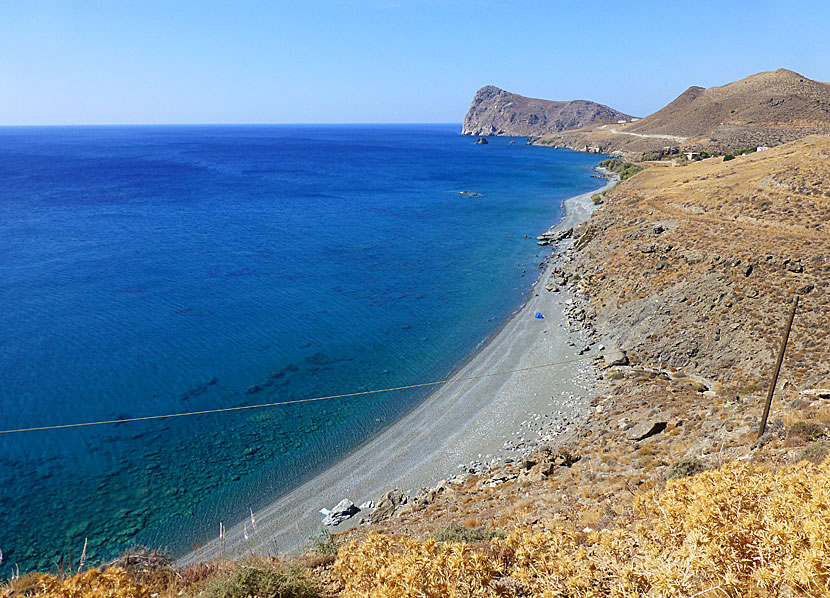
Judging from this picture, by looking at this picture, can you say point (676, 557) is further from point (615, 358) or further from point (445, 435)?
point (615, 358)

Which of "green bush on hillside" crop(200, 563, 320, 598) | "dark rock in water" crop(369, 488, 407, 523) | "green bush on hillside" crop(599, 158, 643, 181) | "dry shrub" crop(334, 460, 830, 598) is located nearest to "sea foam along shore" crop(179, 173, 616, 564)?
"dark rock in water" crop(369, 488, 407, 523)

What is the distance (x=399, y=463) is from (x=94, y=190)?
89699 mm

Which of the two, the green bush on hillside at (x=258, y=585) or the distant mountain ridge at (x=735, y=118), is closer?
the green bush on hillside at (x=258, y=585)

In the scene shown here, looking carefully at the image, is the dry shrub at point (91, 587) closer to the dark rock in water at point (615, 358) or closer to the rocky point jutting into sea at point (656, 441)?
the rocky point jutting into sea at point (656, 441)

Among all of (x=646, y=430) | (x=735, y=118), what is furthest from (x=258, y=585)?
(x=735, y=118)

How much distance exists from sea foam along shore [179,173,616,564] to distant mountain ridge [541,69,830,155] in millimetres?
94222

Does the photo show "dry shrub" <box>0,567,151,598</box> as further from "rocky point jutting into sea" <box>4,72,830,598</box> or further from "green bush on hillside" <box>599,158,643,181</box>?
"green bush on hillside" <box>599,158,643,181</box>

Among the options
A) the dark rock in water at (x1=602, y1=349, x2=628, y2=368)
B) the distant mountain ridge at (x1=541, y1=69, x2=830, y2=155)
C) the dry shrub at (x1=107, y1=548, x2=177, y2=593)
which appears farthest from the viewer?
the distant mountain ridge at (x1=541, y1=69, x2=830, y2=155)

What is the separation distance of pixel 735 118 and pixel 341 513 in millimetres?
141070

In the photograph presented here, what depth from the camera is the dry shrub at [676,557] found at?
5.68 m

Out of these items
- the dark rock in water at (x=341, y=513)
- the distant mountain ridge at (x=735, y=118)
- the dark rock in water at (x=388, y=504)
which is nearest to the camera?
the dark rock in water at (x=388, y=504)

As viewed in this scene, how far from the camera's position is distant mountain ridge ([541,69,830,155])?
99188mm

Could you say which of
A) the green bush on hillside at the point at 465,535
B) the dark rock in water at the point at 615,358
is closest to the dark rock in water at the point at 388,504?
the green bush on hillside at the point at 465,535

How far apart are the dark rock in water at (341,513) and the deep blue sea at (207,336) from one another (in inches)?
117
